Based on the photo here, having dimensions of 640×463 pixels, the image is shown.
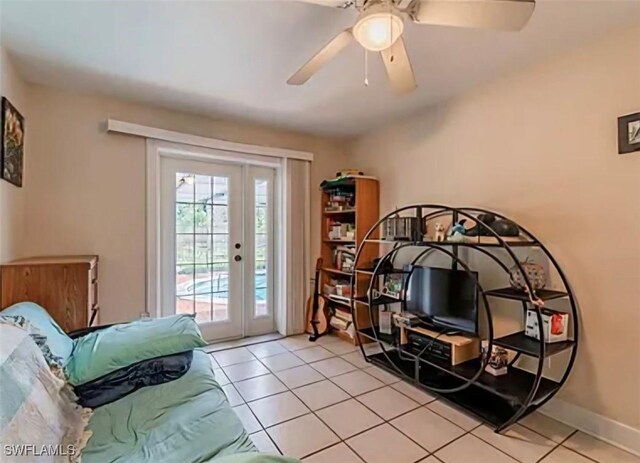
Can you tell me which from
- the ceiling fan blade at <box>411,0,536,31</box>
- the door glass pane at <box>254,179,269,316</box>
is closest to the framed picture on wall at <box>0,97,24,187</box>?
the door glass pane at <box>254,179,269,316</box>

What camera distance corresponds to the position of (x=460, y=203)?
2830 millimetres

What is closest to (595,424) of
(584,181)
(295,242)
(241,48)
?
(584,181)

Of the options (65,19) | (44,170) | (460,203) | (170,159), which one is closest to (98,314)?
(44,170)

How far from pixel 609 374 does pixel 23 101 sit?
14.3 feet

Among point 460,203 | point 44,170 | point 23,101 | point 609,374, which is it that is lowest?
point 609,374

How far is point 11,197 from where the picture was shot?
89.7 inches

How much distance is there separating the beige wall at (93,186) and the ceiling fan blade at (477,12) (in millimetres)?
2552

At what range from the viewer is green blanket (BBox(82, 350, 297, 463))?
3.71 feet

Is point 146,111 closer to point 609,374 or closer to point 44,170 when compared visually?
point 44,170

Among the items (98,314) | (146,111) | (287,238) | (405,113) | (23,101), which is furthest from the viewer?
(287,238)

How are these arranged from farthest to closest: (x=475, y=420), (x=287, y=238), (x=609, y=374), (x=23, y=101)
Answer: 1. (x=287, y=238)
2. (x=23, y=101)
3. (x=475, y=420)
4. (x=609, y=374)

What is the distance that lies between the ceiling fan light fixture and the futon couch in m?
1.51

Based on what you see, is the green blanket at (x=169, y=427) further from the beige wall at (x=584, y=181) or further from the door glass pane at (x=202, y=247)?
the beige wall at (x=584, y=181)

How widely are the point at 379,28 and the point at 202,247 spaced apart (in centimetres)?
280
